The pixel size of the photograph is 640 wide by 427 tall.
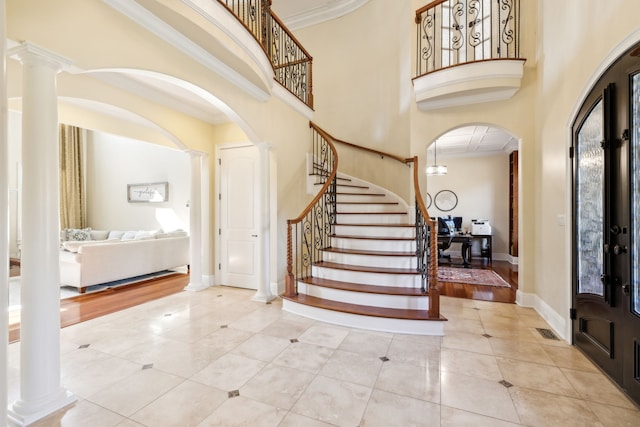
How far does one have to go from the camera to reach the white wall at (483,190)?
25.7 ft

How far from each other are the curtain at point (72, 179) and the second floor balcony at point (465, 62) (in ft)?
32.0

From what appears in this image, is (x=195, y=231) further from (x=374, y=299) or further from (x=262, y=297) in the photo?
(x=374, y=299)

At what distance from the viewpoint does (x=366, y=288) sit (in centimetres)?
351

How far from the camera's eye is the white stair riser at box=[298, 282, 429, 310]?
3.24 metres

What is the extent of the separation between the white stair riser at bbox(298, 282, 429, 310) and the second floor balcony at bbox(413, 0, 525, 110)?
301 cm

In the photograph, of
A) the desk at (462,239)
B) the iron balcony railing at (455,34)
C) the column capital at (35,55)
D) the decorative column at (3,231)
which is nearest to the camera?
the decorative column at (3,231)

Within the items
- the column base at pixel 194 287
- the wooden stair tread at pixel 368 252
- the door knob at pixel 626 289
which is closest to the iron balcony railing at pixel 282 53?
the wooden stair tread at pixel 368 252

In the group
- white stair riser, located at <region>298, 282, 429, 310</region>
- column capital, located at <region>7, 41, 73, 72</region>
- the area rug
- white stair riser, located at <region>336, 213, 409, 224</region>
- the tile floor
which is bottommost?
the area rug

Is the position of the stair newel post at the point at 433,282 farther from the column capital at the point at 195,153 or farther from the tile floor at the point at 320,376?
the column capital at the point at 195,153

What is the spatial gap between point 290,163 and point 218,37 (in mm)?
2160

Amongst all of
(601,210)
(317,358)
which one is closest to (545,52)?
(601,210)

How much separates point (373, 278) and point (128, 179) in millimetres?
7874

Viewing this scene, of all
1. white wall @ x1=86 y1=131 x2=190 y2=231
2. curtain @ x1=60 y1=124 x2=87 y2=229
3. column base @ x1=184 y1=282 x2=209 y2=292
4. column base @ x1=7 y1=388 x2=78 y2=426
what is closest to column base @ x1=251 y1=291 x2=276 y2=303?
column base @ x1=184 y1=282 x2=209 y2=292

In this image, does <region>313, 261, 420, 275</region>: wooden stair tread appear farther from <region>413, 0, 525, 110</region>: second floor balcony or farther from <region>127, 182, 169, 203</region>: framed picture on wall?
<region>127, 182, 169, 203</region>: framed picture on wall
